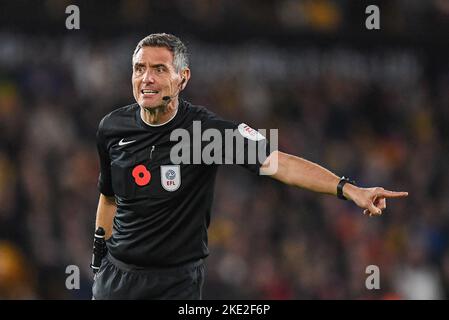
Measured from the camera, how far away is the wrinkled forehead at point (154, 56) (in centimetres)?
466

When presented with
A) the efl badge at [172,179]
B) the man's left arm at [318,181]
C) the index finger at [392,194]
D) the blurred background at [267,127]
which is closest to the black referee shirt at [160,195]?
the efl badge at [172,179]

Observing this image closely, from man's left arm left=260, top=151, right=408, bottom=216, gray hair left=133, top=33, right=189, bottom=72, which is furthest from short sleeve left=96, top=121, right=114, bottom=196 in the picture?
man's left arm left=260, top=151, right=408, bottom=216

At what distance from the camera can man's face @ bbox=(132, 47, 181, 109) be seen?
15.2ft

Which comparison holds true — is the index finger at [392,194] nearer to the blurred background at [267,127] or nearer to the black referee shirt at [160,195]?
the black referee shirt at [160,195]

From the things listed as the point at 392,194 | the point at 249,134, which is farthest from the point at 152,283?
the point at 392,194

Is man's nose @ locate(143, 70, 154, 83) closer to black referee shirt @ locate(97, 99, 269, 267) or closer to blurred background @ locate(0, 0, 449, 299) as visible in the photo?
black referee shirt @ locate(97, 99, 269, 267)

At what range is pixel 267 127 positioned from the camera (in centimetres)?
1248

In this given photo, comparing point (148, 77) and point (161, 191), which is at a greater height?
point (148, 77)

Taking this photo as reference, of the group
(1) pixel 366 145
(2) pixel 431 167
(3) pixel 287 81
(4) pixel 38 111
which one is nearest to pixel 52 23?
(4) pixel 38 111

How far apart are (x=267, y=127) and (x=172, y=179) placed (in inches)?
311

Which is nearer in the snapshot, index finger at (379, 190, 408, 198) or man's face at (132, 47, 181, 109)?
index finger at (379, 190, 408, 198)

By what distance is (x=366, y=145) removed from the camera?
509 inches

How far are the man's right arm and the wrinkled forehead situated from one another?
89 cm

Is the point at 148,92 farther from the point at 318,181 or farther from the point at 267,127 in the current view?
the point at 267,127
